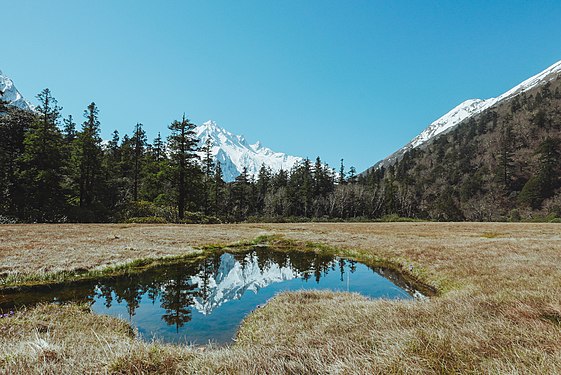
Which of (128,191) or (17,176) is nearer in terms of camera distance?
(17,176)

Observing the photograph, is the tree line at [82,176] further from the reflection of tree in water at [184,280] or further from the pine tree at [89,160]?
the reflection of tree in water at [184,280]

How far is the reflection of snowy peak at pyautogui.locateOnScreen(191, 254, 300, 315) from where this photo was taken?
1165 centimetres

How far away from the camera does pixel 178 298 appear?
454 inches

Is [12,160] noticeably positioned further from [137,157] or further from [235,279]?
[235,279]

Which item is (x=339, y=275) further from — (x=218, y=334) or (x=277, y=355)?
(x=277, y=355)

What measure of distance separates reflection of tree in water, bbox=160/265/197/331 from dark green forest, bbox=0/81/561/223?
3216 centimetres

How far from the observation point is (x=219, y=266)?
17891mm

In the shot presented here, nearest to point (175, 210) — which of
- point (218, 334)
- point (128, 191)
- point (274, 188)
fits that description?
point (128, 191)

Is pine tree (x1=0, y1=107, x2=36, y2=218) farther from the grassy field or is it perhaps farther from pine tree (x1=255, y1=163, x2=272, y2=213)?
pine tree (x1=255, y1=163, x2=272, y2=213)

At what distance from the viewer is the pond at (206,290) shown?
9.00 metres

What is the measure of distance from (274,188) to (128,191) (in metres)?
53.0

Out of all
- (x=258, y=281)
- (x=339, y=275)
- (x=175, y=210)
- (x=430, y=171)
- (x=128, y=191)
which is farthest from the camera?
(x=430, y=171)

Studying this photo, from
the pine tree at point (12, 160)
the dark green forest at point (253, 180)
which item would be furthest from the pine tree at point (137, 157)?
the pine tree at point (12, 160)

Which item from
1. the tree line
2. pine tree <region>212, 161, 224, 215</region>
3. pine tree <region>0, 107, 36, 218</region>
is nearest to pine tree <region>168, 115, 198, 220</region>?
the tree line
